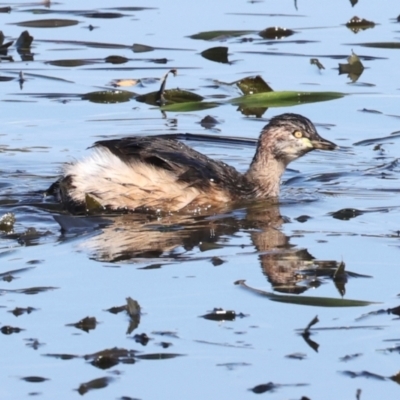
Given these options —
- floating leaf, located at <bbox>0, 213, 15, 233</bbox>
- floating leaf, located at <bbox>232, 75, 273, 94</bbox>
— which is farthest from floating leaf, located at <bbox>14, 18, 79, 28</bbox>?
floating leaf, located at <bbox>0, 213, 15, 233</bbox>

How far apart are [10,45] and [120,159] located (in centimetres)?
460

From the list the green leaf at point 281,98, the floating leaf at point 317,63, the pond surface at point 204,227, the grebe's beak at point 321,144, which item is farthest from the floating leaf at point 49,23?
the grebe's beak at point 321,144

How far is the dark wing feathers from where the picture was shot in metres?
9.09

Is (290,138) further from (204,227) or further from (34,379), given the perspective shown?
(34,379)

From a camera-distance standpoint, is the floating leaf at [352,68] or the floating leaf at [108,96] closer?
the floating leaf at [108,96]

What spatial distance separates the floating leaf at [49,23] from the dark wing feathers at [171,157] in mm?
5307

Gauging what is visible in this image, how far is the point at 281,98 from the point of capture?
37.0 feet

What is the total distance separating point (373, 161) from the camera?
405 inches

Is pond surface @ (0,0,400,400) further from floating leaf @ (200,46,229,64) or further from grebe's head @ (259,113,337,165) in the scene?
grebe's head @ (259,113,337,165)

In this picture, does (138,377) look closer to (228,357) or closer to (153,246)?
(228,357)

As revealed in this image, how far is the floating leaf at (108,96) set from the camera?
11789 mm

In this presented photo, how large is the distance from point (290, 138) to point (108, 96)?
2601 millimetres

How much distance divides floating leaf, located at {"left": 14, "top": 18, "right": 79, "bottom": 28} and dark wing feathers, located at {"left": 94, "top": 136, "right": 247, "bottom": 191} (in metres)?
5.31

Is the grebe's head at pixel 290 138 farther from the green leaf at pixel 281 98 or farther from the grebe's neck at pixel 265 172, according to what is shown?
the green leaf at pixel 281 98
